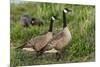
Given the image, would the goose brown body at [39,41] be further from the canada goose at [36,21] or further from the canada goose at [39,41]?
the canada goose at [36,21]

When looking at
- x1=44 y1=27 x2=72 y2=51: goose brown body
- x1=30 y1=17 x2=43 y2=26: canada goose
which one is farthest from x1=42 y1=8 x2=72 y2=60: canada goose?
x1=30 y1=17 x2=43 y2=26: canada goose

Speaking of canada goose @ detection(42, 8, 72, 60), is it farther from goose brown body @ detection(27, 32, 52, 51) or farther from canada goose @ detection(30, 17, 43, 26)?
canada goose @ detection(30, 17, 43, 26)

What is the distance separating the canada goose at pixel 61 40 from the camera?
2.19m

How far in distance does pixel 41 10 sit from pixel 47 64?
584 mm

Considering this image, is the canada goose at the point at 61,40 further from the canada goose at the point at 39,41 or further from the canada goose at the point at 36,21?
the canada goose at the point at 36,21

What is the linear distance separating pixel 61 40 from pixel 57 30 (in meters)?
0.12

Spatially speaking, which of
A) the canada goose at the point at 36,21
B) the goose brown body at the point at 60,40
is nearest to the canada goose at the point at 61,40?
the goose brown body at the point at 60,40

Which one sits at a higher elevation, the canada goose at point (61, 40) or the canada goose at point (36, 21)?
the canada goose at point (36, 21)

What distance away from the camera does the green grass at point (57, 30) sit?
2.04 metres

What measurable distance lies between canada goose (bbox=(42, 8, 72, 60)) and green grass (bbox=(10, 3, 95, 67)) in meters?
0.05

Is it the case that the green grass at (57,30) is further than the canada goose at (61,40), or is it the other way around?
the canada goose at (61,40)

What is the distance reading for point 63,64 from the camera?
2.25 metres

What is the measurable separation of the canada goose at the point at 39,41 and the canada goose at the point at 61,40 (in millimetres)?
46

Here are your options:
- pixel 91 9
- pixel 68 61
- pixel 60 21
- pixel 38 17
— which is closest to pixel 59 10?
pixel 60 21
